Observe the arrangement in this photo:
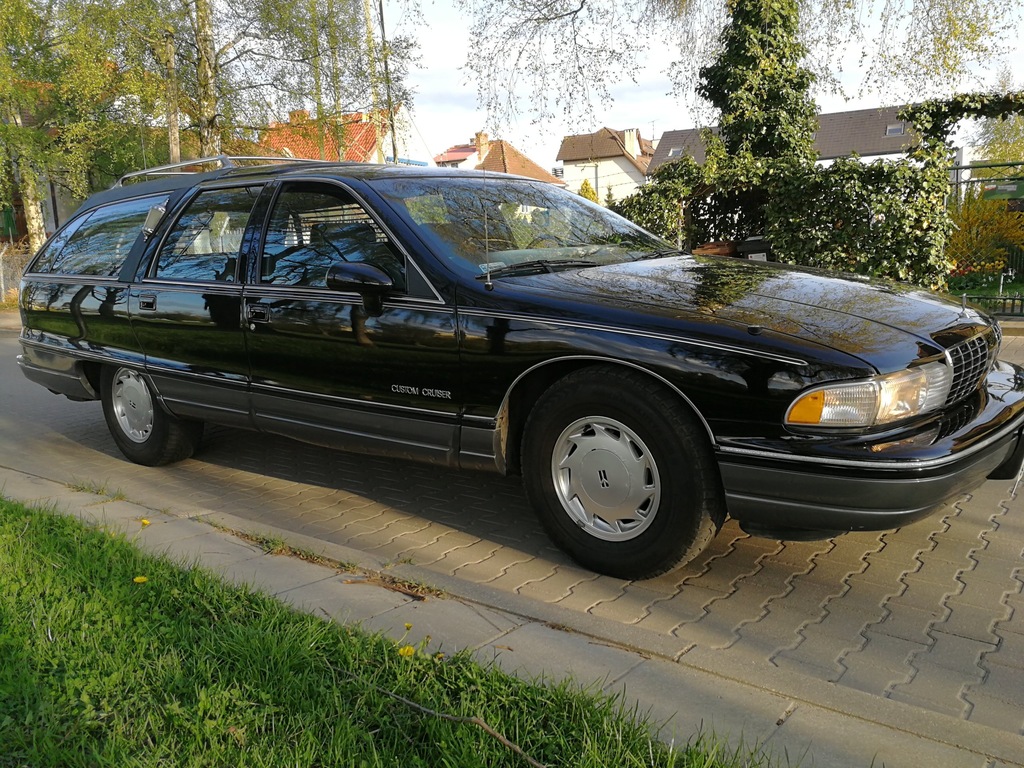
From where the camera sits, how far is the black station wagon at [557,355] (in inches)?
115

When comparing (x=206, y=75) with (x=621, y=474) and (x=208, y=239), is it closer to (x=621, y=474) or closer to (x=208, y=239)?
(x=208, y=239)

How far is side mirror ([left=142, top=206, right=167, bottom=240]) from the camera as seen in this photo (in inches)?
203

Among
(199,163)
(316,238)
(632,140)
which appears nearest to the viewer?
(316,238)

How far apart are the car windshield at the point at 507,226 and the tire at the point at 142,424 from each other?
2291mm

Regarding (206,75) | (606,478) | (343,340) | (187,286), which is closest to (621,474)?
(606,478)

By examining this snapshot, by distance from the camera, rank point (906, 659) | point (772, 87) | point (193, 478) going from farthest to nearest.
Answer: point (772, 87) < point (193, 478) < point (906, 659)

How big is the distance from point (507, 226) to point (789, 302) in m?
1.50

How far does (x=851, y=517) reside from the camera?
2889 mm

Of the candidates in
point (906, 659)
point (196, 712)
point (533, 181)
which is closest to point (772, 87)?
point (533, 181)

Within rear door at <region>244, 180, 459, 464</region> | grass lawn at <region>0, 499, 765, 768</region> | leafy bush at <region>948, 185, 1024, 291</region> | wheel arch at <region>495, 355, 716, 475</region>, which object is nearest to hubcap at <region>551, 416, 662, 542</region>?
wheel arch at <region>495, 355, 716, 475</region>

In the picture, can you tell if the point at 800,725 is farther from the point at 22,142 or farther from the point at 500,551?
the point at 22,142

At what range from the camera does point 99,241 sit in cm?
566

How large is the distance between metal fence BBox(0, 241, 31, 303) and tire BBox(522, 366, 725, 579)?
23.1 metres

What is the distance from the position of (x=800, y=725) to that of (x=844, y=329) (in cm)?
146
